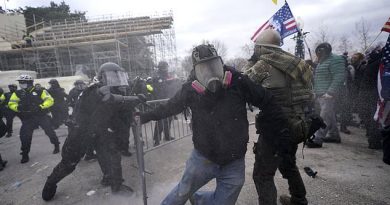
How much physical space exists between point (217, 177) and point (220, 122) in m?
0.56

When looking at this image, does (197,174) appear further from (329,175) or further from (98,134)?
(329,175)

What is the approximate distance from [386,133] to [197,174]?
189 cm

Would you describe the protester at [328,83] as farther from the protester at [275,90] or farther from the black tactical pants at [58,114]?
the black tactical pants at [58,114]

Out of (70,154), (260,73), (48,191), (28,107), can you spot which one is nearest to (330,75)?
(260,73)

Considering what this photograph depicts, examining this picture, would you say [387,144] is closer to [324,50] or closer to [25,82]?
[324,50]

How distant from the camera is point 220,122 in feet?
7.75

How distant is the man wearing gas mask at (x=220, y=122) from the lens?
2.37 meters

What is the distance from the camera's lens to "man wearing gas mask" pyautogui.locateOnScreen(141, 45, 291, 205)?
2.37 meters

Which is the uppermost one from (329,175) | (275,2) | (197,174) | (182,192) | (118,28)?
(118,28)

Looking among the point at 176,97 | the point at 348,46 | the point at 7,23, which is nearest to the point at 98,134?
the point at 176,97

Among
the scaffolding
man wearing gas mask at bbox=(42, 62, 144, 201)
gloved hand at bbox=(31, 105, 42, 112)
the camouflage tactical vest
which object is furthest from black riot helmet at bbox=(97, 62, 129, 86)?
the scaffolding

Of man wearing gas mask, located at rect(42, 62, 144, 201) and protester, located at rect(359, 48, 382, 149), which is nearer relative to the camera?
man wearing gas mask, located at rect(42, 62, 144, 201)

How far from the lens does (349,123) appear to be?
23.9 ft

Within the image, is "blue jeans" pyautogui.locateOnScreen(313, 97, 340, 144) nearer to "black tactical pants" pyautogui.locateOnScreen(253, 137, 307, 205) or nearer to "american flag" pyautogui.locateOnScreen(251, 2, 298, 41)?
"american flag" pyautogui.locateOnScreen(251, 2, 298, 41)
